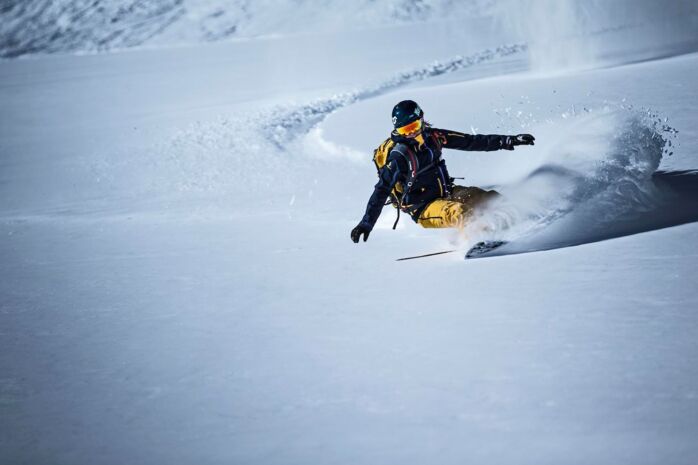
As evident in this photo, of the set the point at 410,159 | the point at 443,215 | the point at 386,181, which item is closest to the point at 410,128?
the point at 410,159

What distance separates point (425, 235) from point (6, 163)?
9525mm

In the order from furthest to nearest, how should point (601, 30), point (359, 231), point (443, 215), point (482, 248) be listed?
point (601, 30), point (443, 215), point (482, 248), point (359, 231)

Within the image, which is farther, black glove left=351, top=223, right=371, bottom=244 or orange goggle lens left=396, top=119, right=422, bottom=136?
orange goggle lens left=396, top=119, right=422, bottom=136

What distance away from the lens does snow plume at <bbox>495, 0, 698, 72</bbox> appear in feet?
51.0

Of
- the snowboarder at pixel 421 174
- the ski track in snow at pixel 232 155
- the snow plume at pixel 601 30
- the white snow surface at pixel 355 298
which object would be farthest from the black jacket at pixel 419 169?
the snow plume at pixel 601 30

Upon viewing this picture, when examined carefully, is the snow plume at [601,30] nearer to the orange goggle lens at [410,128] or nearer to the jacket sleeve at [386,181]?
the orange goggle lens at [410,128]

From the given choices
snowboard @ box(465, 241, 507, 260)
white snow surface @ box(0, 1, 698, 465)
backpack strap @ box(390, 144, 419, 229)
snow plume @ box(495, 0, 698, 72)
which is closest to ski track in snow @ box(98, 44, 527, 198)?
white snow surface @ box(0, 1, 698, 465)

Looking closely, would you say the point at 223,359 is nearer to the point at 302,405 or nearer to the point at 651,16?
the point at 302,405

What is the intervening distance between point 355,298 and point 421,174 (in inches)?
62.3

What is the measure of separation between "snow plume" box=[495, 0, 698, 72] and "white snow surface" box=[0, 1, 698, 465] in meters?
3.15

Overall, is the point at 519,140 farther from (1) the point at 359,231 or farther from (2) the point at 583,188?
(1) the point at 359,231

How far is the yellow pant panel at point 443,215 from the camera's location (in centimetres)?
601

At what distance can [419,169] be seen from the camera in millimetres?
6156

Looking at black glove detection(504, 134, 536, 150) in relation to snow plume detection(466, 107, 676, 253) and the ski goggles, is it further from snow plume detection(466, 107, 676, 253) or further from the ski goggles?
the ski goggles
